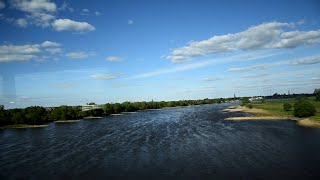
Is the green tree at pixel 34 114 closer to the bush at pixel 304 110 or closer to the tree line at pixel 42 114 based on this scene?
the tree line at pixel 42 114

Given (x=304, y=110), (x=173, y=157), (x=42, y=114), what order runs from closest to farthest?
(x=173, y=157), (x=304, y=110), (x=42, y=114)

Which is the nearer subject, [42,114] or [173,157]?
[173,157]

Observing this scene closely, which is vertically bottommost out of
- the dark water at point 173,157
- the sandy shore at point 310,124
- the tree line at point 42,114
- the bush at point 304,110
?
the dark water at point 173,157

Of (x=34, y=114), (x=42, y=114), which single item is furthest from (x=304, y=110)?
(x=42, y=114)

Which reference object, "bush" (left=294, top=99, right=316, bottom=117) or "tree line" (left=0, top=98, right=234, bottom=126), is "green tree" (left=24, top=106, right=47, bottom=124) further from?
"bush" (left=294, top=99, right=316, bottom=117)

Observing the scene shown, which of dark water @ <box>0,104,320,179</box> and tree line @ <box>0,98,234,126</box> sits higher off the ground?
tree line @ <box>0,98,234,126</box>

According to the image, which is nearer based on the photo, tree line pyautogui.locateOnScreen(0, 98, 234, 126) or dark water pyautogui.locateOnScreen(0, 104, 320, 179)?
dark water pyautogui.locateOnScreen(0, 104, 320, 179)

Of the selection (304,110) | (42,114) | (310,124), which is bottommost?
(310,124)

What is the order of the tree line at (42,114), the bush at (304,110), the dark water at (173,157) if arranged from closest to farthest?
the dark water at (173,157) < the bush at (304,110) < the tree line at (42,114)

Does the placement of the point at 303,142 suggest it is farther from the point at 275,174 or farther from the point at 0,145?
the point at 0,145

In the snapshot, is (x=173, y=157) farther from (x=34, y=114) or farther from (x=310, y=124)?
(x=34, y=114)

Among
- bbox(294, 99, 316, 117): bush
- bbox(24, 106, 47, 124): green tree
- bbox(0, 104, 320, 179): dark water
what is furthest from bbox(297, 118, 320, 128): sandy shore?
bbox(24, 106, 47, 124): green tree

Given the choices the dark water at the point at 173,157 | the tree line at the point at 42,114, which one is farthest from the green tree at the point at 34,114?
the dark water at the point at 173,157

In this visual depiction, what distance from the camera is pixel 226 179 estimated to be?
102ft
